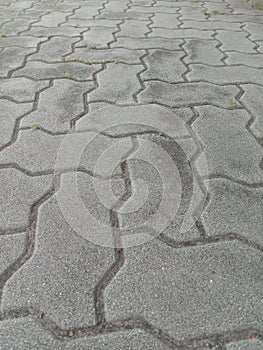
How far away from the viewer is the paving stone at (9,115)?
2234 mm

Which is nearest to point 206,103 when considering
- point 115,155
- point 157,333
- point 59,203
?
point 115,155

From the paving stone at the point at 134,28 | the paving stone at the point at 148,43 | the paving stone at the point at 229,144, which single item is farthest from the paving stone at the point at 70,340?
the paving stone at the point at 134,28

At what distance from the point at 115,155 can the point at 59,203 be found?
1.49 feet

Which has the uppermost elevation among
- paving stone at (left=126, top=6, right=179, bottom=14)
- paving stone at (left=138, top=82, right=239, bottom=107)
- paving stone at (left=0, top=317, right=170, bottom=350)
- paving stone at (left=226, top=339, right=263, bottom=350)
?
paving stone at (left=126, top=6, right=179, bottom=14)

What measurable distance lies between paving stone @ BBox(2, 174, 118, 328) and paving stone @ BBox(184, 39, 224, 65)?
2.01 metres

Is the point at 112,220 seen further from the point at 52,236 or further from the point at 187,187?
the point at 187,187

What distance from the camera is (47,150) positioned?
2098 mm

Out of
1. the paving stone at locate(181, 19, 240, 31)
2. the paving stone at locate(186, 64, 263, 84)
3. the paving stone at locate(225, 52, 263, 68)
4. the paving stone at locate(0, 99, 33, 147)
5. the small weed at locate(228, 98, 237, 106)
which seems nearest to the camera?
the paving stone at locate(0, 99, 33, 147)

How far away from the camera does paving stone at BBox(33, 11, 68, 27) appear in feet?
13.6

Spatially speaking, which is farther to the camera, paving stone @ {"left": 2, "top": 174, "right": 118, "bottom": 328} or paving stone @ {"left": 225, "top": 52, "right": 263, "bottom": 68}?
paving stone @ {"left": 225, "top": 52, "right": 263, "bottom": 68}

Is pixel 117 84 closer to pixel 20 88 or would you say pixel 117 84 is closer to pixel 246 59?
pixel 20 88

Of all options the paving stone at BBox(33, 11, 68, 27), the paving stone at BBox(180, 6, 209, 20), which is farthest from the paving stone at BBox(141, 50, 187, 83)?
the paving stone at BBox(33, 11, 68, 27)

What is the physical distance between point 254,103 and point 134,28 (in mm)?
1935

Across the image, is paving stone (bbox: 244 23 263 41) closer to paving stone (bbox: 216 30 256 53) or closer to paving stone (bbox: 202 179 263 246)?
paving stone (bbox: 216 30 256 53)
